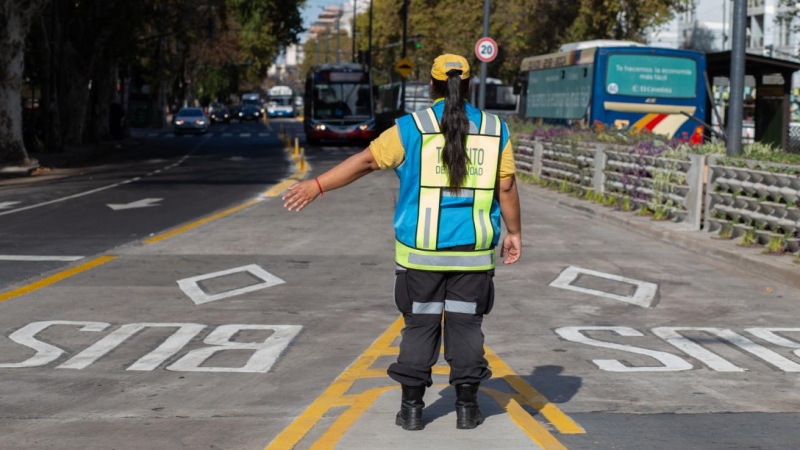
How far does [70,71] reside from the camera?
1796 inches

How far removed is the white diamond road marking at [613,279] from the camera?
12133mm

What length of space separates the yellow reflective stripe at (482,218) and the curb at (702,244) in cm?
769

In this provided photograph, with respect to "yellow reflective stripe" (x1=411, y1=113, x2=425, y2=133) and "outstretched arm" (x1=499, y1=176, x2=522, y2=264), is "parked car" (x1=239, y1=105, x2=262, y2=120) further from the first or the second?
"yellow reflective stripe" (x1=411, y1=113, x2=425, y2=133)

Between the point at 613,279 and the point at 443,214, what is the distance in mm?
7641

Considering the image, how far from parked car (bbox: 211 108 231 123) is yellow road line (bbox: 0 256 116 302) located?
89.2m

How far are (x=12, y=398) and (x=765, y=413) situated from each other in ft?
13.8

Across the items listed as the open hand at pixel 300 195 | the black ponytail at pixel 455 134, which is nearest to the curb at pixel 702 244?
the black ponytail at pixel 455 134

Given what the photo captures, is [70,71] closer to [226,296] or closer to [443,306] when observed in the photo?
[226,296]

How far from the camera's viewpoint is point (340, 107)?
54.0 m

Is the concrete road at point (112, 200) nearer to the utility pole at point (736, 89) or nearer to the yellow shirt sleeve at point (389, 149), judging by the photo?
the yellow shirt sleeve at point (389, 149)

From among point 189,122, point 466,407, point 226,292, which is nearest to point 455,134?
point 466,407

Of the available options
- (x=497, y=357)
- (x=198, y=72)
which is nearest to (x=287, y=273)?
(x=497, y=357)

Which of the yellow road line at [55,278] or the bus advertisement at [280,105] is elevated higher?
the yellow road line at [55,278]

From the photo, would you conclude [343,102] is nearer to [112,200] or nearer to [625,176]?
[112,200]
